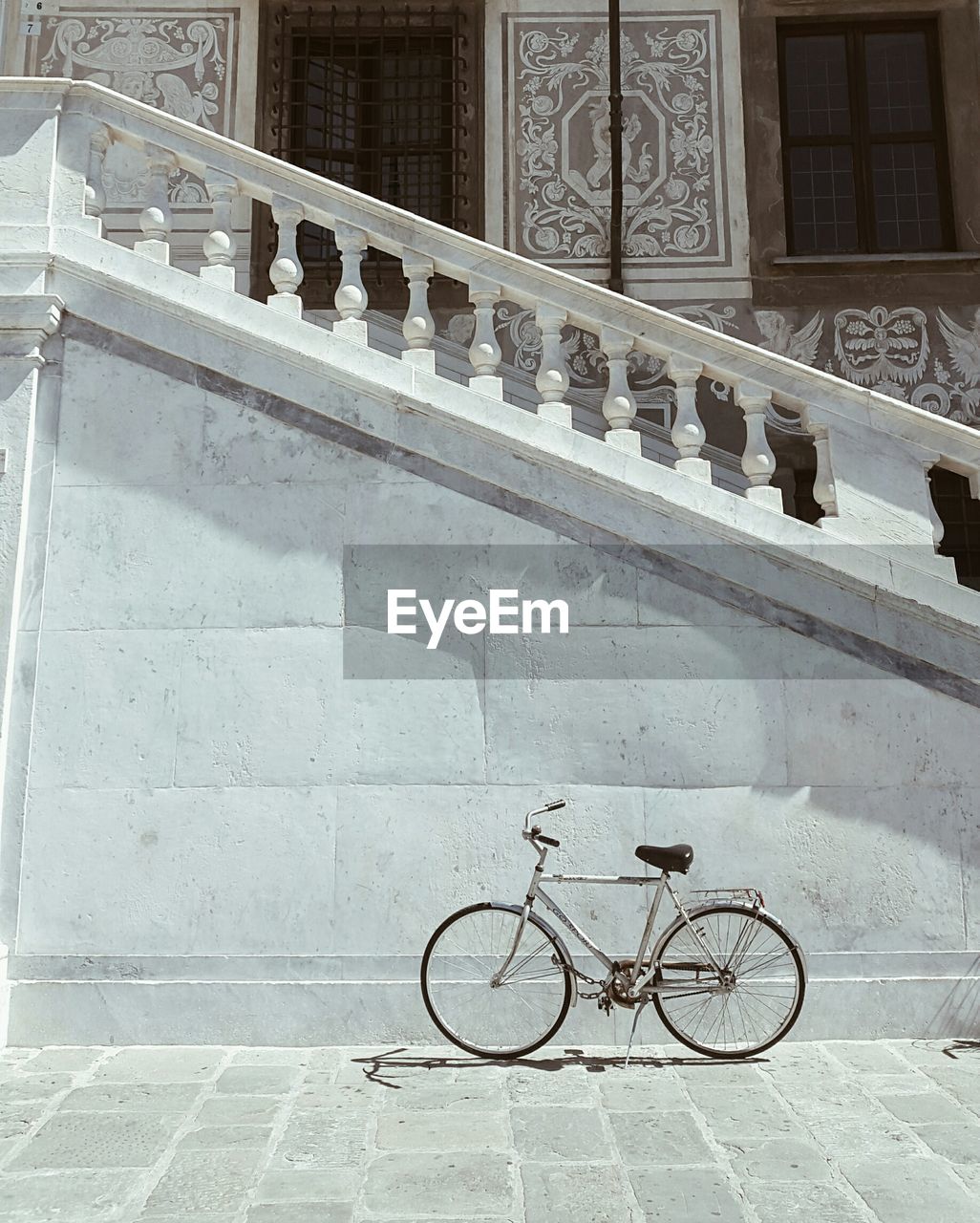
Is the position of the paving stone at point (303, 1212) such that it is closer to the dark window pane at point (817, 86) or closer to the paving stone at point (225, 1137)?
the paving stone at point (225, 1137)

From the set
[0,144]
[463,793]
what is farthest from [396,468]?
[0,144]

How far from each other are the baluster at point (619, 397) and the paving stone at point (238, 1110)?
3432mm

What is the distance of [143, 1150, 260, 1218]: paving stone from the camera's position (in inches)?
135

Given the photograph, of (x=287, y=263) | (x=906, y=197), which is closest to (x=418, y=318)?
(x=287, y=263)

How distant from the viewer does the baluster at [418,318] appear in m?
5.98

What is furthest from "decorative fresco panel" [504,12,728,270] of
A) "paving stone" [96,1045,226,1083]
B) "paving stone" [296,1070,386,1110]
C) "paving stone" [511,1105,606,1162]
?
"paving stone" [511,1105,606,1162]

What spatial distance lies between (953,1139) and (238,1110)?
2566 mm

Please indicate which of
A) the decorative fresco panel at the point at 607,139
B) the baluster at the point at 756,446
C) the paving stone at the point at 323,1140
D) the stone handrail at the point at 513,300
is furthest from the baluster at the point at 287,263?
the paving stone at the point at 323,1140

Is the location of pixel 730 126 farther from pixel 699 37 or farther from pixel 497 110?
pixel 497 110

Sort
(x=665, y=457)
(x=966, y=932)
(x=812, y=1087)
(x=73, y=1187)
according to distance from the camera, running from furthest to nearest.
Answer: (x=665, y=457) → (x=966, y=932) → (x=812, y=1087) → (x=73, y=1187)

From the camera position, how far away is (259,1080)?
4.78m

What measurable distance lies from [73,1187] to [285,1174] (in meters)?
0.64

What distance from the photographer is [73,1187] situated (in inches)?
140

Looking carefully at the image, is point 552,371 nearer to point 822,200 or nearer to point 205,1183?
point 205,1183
